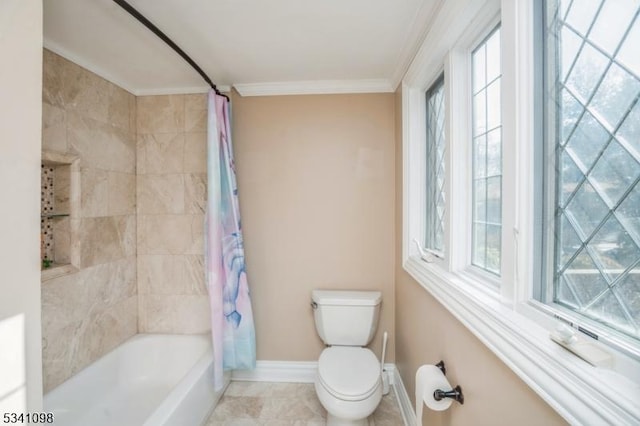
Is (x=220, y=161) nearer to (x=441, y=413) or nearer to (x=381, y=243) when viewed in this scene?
(x=381, y=243)

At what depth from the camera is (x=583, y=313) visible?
0.63 m

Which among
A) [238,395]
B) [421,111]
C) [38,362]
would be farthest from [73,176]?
[421,111]

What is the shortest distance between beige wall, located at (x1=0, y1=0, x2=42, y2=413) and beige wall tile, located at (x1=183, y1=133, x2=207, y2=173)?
1.37 metres

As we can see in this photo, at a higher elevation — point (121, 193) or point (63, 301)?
point (121, 193)

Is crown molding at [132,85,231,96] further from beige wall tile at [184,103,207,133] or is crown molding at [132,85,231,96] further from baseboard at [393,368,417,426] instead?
baseboard at [393,368,417,426]

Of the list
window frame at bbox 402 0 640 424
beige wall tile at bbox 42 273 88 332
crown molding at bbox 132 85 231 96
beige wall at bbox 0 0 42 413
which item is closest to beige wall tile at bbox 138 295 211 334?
beige wall tile at bbox 42 273 88 332

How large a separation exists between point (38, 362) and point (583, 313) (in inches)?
55.0

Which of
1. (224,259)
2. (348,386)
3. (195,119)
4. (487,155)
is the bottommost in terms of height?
(348,386)

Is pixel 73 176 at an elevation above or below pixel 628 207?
above

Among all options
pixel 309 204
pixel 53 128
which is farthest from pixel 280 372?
pixel 53 128

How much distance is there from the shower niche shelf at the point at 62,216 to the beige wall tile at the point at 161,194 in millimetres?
517

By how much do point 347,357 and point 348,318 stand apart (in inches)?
10.5

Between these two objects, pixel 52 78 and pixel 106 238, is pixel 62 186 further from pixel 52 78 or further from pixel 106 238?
pixel 52 78

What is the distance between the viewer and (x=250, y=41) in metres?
1.51
